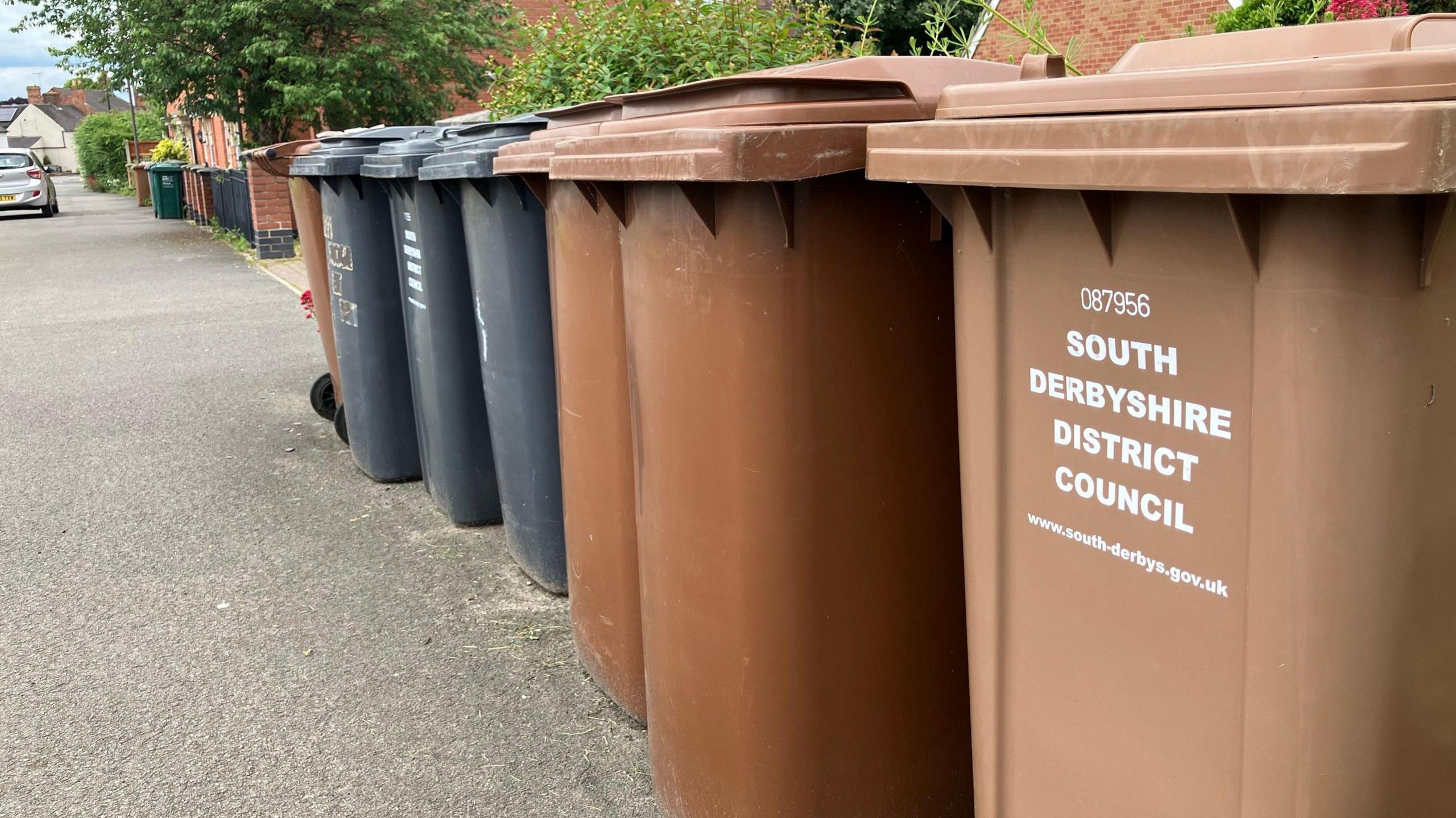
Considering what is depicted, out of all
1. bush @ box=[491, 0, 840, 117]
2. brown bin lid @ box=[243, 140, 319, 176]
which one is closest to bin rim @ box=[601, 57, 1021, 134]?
bush @ box=[491, 0, 840, 117]

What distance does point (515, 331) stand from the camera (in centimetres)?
437

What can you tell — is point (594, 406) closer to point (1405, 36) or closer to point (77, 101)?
point (1405, 36)

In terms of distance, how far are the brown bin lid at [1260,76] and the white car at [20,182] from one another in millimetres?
35038

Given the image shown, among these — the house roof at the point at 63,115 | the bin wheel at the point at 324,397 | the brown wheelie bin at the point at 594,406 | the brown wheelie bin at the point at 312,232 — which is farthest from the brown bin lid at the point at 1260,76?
the house roof at the point at 63,115

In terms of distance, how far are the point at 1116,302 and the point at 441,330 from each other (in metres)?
3.75

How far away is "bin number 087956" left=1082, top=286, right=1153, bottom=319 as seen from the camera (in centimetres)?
179

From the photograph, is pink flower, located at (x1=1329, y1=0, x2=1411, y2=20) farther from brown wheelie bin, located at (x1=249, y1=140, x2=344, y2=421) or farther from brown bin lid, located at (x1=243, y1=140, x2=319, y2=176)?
brown bin lid, located at (x1=243, y1=140, x2=319, y2=176)

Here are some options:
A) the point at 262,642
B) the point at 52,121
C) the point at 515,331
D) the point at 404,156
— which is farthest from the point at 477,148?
the point at 52,121

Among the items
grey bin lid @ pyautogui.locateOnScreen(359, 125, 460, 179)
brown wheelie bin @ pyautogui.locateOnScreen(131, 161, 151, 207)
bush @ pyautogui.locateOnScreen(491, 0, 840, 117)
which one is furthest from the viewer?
brown wheelie bin @ pyautogui.locateOnScreen(131, 161, 151, 207)

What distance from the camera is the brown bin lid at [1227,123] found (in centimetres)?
141

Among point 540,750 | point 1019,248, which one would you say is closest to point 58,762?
point 540,750

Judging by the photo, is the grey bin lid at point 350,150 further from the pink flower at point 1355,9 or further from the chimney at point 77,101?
the chimney at point 77,101

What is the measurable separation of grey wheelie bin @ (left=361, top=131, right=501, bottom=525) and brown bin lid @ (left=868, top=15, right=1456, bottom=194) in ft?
10.5

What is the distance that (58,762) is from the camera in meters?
3.56
